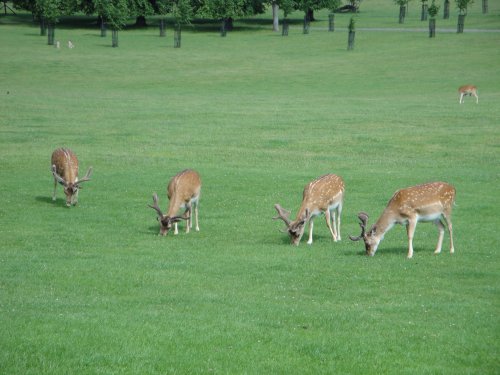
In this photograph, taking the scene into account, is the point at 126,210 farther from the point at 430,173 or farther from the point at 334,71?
the point at 334,71

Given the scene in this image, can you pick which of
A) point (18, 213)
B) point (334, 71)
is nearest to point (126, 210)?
point (18, 213)

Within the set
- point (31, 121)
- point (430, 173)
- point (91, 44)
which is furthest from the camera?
point (91, 44)

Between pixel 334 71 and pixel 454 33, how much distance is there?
20599 mm

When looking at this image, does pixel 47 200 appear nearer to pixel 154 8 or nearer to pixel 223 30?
pixel 223 30

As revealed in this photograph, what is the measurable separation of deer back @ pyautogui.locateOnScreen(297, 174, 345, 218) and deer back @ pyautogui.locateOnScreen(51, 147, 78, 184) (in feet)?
23.2

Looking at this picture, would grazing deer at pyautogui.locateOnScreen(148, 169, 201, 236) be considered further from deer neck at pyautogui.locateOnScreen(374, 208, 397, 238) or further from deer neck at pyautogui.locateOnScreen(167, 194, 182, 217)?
deer neck at pyautogui.locateOnScreen(374, 208, 397, 238)

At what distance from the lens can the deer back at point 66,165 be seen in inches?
911

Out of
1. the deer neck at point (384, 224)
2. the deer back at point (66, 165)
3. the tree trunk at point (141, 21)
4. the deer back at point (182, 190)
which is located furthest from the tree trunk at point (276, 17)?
the deer neck at point (384, 224)

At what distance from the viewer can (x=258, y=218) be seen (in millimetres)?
21078

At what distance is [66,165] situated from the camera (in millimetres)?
23453

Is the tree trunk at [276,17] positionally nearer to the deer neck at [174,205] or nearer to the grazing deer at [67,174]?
the grazing deer at [67,174]

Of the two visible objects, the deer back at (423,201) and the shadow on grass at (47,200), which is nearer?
the deer back at (423,201)

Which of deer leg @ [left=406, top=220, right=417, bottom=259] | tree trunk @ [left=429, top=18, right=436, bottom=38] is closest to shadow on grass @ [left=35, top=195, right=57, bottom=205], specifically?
deer leg @ [left=406, top=220, right=417, bottom=259]

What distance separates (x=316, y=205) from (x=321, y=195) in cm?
24
